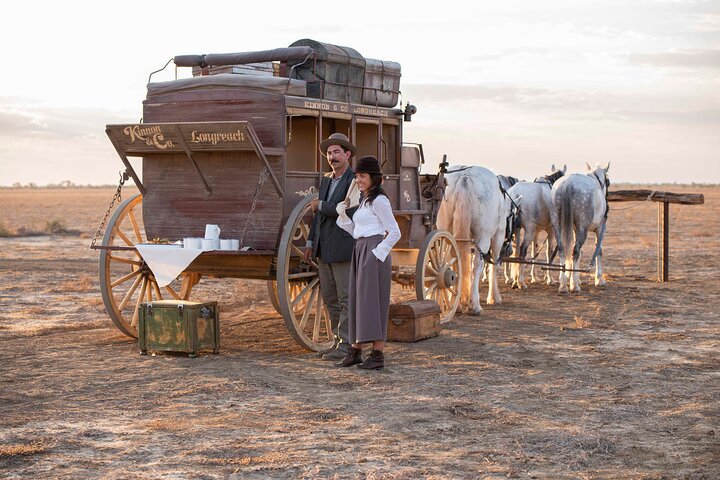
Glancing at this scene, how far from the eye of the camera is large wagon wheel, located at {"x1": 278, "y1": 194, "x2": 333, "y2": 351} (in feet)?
30.0

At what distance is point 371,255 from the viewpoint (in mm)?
8820

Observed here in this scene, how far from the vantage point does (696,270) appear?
66.1 ft

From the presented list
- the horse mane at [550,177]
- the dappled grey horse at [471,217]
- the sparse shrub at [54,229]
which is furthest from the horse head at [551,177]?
the sparse shrub at [54,229]

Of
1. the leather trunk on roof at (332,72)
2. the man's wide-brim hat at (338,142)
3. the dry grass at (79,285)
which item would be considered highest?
the leather trunk on roof at (332,72)

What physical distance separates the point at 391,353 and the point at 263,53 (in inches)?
137

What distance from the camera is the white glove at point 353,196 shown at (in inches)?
358

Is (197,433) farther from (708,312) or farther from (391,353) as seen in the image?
(708,312)

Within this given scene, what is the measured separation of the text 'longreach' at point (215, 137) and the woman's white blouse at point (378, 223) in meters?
1.36

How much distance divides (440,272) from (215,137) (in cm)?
372

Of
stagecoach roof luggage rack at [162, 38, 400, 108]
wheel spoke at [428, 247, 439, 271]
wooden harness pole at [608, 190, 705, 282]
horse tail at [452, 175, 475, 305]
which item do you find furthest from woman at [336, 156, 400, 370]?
wooden harness pole at [608, 190, 705, 282]

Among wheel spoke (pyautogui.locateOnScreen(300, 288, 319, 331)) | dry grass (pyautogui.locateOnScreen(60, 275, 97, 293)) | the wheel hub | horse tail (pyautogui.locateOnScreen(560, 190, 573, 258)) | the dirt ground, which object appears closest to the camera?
the dirt ground

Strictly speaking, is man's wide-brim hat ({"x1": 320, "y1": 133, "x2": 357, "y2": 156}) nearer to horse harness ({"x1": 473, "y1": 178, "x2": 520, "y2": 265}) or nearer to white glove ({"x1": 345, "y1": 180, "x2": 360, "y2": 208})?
white glove ({"x1": 345, "y1": 180, "x2": 360, "y2": 208})

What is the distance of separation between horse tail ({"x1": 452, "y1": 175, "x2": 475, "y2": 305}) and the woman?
4.30 metres

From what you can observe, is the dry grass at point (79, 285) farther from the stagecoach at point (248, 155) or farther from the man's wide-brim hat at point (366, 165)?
the man's wide-brim hat at point (366, 165)
